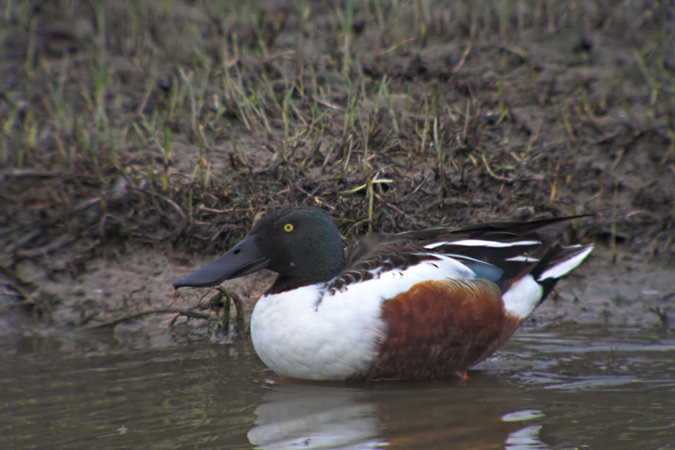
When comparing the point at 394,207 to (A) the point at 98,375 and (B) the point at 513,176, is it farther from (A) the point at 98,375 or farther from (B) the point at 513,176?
(A) the point at 98,375

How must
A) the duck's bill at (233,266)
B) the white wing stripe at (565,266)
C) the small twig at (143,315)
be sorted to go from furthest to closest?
the small twig at (143,315)
the white wing stripe at (565,266)
the duck's bill at (233,266)

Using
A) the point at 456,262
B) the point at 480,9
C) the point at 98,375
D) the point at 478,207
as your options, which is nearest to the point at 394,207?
the point at 478,207

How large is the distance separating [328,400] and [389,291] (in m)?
0.48

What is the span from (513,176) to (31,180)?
2808 millimetres

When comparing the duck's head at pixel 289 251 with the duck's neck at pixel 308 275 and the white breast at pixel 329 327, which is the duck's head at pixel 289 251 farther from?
the white breast at pixel 329 327

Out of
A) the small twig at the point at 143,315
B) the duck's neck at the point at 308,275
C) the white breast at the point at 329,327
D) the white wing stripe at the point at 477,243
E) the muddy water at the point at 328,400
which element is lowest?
the muddy water at the point at 328,400

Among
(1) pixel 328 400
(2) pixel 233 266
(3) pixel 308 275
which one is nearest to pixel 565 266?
(3) pixel 308 275

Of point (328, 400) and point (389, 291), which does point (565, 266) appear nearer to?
point (389, 291)

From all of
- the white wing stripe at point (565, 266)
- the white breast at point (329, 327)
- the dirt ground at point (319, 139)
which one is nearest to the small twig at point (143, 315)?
the dirt ground at point (319, 139)

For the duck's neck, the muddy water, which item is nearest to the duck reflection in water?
the muddy water

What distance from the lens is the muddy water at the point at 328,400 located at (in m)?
2.62

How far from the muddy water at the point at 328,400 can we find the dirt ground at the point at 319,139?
1.33ft

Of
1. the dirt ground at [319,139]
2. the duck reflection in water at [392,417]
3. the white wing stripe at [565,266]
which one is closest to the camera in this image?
the duck reflection in water at [392,417]

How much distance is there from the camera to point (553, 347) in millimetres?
3631
